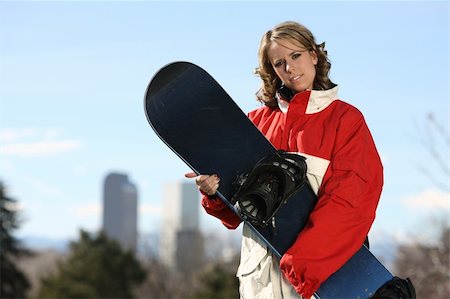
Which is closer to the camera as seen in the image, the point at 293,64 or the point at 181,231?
the point at 293,64

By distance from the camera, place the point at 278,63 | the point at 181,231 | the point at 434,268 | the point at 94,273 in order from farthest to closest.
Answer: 1. the point at 181,231
2. the point at 94,273
3. the point at 434,268
4. the point at 278,63

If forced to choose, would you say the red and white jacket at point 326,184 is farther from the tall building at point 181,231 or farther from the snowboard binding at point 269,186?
the tall building at point 181,231

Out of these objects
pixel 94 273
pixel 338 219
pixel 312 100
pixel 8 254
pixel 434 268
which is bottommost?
pixel 8 254

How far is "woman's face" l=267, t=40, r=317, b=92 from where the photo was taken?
2.86 metres

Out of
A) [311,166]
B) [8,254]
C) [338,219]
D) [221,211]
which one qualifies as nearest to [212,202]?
[221,211]

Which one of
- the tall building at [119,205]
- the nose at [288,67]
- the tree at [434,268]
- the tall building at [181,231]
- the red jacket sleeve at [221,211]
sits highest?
the nose at [288,67]

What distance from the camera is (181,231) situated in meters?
53.9

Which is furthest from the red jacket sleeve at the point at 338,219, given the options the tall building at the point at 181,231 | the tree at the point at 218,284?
Result: the tree at the point at 218,284

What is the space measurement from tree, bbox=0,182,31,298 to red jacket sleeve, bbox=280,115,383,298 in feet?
67.8

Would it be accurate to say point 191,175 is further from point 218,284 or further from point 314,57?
point 218,284

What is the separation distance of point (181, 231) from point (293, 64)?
169 feet

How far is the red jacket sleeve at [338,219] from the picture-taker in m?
2.66

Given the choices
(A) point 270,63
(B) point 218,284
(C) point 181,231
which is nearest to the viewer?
(A) point 270,63

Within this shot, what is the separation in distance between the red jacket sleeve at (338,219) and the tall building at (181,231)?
40.9 feet
